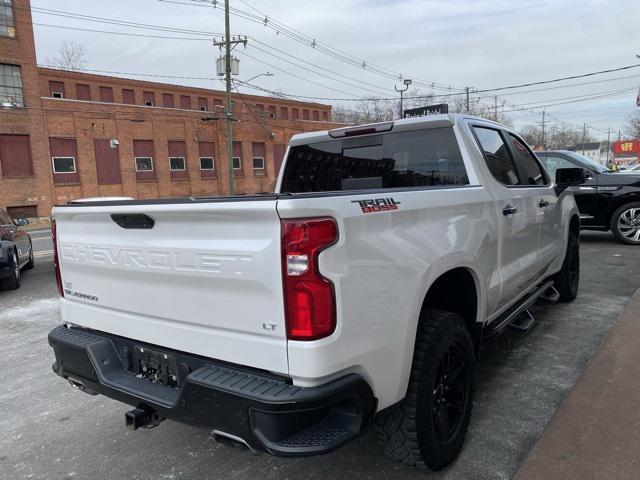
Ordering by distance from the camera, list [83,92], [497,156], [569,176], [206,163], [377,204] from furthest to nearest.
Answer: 1. [83,92]
2. [206,163]
3. [569,176]
4. [497,156]
5. [377,204]

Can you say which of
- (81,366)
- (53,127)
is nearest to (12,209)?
(53,127)

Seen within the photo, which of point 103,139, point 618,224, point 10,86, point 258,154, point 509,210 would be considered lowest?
point 618,224

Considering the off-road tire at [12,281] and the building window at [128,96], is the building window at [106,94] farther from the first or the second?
the off-road tire at [12,281]

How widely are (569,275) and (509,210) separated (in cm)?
264

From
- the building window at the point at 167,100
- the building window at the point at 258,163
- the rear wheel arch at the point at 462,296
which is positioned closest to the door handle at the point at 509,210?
the rear wheel arch at the point at 462,296

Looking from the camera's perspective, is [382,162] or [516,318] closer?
[382,162]

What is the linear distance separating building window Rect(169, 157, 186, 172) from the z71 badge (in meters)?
35.0

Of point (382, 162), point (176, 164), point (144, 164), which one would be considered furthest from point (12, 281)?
point (176, 164)

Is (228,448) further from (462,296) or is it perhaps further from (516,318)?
(516,318)

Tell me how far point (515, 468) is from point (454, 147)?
2.03 metres

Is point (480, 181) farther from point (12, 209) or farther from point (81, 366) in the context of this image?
point (12, 209)

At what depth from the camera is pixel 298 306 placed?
1.95 metres

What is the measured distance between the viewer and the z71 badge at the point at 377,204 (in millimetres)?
2121

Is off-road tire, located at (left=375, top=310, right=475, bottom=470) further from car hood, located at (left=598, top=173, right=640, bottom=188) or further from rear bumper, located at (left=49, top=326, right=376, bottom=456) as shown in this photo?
car hood, located at (left=598, top=173, right=640, bottom=188)
